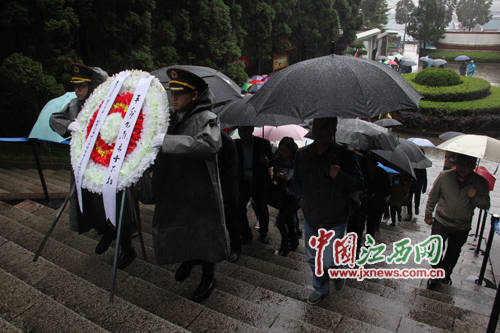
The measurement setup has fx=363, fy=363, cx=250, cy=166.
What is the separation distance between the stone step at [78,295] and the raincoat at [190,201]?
47cm

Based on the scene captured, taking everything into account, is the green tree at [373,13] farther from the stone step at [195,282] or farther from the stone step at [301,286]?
the stone step at [195,282]

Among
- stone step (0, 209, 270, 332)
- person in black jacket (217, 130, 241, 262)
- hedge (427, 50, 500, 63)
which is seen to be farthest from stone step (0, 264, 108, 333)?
hedge (427, 50, 500, 63)

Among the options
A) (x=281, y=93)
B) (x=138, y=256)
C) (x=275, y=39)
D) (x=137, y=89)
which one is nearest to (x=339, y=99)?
(x=281, y=93)

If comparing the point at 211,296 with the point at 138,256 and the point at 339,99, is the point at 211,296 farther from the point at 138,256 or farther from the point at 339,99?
the point at 339,99

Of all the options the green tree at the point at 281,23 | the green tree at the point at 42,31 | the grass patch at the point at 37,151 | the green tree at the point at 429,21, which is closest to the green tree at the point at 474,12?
the green tree at the point at 429,21

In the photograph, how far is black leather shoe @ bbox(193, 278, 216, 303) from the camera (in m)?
2.89

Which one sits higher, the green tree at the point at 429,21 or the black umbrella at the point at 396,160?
the green tree at the point at 429,21

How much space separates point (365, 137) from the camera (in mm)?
3920

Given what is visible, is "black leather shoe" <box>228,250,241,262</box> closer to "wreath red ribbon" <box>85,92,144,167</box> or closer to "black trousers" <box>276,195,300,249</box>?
"black trousers" <box>276,195,300,249</box>

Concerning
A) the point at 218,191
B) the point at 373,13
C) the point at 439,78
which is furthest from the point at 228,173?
the point at 373,13

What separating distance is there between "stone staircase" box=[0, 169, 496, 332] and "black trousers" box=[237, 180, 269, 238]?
1.51ft

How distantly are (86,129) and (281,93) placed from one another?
1644 mm

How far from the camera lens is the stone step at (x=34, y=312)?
2.35 meters

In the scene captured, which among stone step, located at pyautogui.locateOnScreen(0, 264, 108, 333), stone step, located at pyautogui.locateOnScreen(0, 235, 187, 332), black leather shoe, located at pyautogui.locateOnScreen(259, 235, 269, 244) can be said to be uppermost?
stone step, located at pyautogui.locateOnScreen(0, 264, 108, 333)
